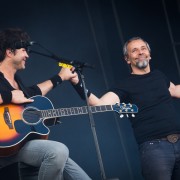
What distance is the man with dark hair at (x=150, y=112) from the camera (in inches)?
142

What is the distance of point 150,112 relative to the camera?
3854 millimetres

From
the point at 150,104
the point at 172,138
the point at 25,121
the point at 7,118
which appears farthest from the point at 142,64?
the point at 7,118

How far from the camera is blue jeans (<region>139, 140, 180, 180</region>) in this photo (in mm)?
3541

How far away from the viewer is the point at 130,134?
5.18 m

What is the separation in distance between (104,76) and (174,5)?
46.5 inches

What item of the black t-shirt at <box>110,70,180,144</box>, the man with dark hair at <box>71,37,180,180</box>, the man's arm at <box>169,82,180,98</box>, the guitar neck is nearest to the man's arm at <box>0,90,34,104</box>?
the guitar neck

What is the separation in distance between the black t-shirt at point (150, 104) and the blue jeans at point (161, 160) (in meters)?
0.09

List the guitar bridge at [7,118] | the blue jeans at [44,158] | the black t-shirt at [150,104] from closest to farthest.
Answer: the blue jeans at [44,158]
the guitar bridge at [7,118]
the black t-shirt at [150,104]

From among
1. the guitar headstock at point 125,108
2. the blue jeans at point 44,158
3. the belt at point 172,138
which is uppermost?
the guitar headstock at point 125,108

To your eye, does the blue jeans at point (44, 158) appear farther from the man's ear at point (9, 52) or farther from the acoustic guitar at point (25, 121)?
the man's ear at point (9, 52)

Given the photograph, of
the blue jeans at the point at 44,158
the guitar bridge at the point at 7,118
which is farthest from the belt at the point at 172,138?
the guitar bridge at the point at 7,118

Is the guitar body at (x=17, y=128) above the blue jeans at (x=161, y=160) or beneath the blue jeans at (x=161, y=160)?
above

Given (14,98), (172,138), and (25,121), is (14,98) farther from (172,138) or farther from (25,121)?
(172,138)

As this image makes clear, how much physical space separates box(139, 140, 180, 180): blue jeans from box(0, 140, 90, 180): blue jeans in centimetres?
69
